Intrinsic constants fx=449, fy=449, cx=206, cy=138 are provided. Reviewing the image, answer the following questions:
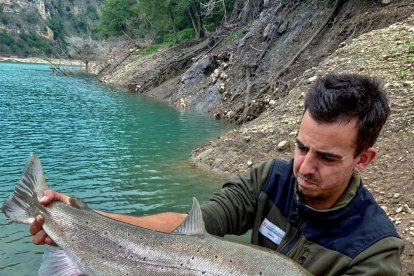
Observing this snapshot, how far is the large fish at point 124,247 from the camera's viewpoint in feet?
9.21

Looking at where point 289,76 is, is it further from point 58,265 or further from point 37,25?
point 37,25

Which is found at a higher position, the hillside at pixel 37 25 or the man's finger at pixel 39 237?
the hillside at pixel 37 25

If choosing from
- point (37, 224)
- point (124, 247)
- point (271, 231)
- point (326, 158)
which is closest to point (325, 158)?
point (326, 158)

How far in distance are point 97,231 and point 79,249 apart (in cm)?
20

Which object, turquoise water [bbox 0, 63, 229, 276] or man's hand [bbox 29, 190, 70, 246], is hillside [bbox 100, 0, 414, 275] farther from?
man's hand [bbox 29, 190, 70, 246]

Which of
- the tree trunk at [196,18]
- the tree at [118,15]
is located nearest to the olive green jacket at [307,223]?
the tree trunk at [196,18]

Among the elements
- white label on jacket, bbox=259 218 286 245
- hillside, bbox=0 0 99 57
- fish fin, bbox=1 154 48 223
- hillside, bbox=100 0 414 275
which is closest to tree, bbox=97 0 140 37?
hillside, bbox=100 0 414 275

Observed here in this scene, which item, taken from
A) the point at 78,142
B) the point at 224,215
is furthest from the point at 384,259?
the point at 78,142

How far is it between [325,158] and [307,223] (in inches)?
19.7

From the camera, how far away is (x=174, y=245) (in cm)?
299

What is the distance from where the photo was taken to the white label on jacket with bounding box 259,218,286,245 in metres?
3.29

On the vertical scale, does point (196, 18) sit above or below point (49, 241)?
above

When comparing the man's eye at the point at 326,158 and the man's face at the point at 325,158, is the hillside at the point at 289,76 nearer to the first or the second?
the man's face at the point at 325,158

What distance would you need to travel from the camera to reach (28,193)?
3549mm
